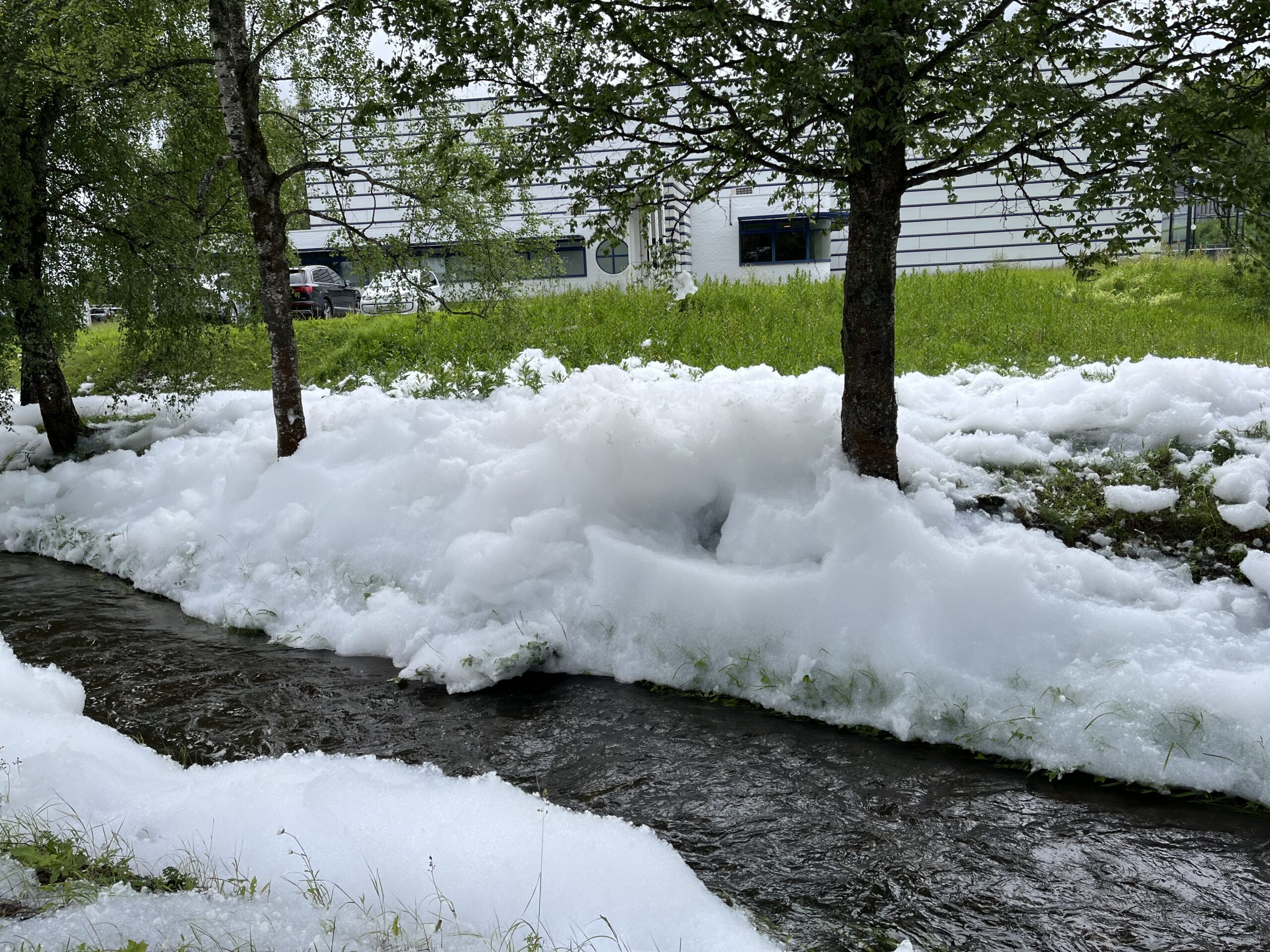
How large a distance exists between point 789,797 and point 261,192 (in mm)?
7750

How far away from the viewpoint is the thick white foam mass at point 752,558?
5422mm

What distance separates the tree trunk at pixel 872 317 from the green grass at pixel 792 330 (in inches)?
160

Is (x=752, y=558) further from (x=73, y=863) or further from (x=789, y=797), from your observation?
(x=73, y=863)

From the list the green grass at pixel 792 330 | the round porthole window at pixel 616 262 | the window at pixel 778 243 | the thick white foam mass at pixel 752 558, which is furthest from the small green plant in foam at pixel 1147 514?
the window at pixel 778 243

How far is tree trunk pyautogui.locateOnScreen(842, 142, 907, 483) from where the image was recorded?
21.4 ft

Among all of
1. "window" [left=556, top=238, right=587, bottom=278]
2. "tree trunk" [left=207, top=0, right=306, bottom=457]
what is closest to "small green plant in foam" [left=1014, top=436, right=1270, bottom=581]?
"tree trunk" [left=207, top=0, right=306, bottom=457]

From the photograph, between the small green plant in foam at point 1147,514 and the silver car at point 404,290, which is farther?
the silver car at point 404,290

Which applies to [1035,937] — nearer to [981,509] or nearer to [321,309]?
[981,509]

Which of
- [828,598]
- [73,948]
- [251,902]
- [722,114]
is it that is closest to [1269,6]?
[722,114]

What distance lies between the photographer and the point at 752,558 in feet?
22.6

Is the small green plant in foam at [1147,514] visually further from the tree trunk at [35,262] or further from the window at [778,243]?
the window at [778,243]

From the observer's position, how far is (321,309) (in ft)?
88.9

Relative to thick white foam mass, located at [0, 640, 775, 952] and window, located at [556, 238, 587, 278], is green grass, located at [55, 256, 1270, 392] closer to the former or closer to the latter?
thick white foam mass, located at [0, 640, 775, 952]

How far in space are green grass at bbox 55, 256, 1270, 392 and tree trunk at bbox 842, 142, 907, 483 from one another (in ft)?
13.3
